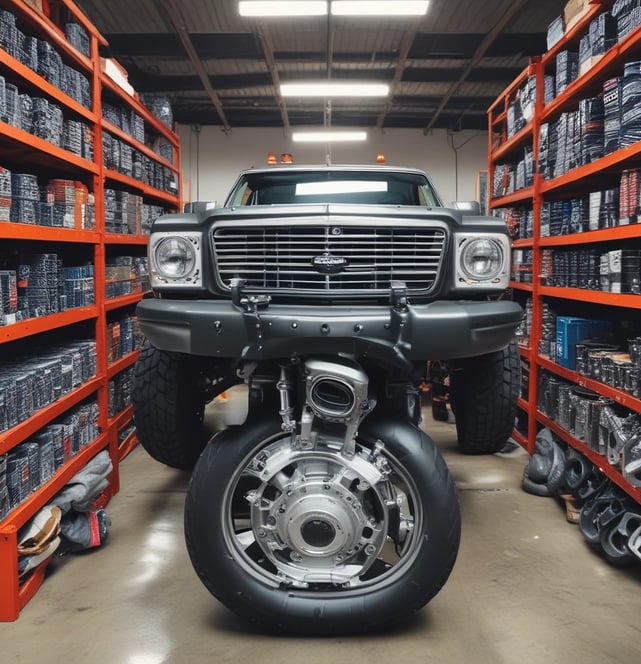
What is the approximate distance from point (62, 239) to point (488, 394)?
7.23 feet

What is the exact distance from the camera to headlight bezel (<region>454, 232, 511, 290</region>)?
7.62 ft

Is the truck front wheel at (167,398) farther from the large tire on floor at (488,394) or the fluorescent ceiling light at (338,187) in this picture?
the large tire on floor at (488,394)

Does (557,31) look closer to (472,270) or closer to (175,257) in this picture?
(472,270)

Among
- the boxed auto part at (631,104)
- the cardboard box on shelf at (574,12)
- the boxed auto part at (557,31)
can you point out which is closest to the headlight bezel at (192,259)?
the boxed auto part at (631,104)

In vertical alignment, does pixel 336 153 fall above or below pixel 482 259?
above

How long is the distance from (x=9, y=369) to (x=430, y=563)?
6.65ft

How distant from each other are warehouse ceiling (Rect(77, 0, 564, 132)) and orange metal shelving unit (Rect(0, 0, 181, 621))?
2.91 meters

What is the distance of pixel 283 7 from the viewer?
17.1 ft

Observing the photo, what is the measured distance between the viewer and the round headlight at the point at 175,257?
Answer: 2356 millimetres

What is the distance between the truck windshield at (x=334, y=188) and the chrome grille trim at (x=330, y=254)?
0.93 meters

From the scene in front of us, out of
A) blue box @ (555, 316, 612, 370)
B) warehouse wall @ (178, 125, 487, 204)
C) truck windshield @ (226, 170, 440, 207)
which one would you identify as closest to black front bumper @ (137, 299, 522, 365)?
truck windshield @ (226, 170, 440, 207)

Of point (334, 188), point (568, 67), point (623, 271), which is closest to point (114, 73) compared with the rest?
point (334, 188)

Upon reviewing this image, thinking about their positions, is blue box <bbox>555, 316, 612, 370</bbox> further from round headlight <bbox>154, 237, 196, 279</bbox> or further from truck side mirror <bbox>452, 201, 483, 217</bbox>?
round headlight <bbox>154, 237, 196, 279</bbox>

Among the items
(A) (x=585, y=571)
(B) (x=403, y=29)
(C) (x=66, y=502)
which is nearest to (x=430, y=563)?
(A) (x=585, y=571)
